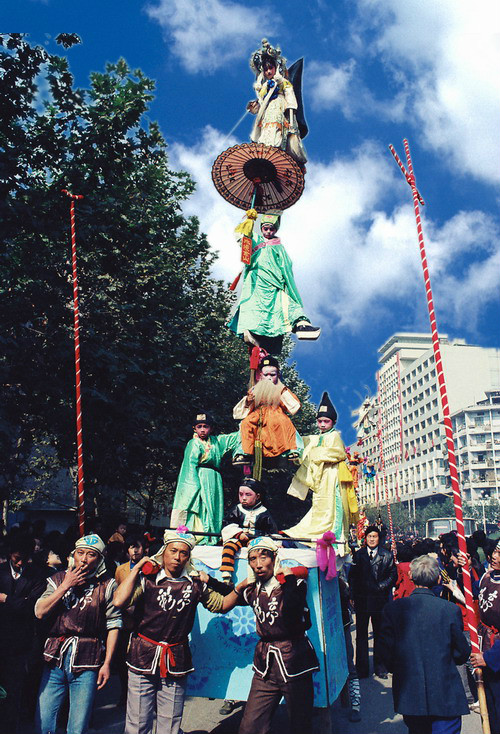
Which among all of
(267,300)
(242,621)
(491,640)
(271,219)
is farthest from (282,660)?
(271,219)

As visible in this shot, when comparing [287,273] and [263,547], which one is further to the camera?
[287,273]

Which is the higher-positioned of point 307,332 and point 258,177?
point 258,177

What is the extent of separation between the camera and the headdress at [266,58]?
30.0 ft

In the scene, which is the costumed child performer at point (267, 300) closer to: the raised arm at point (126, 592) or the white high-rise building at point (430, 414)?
the raised arm at point (126, 592)

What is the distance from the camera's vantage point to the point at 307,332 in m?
7.86

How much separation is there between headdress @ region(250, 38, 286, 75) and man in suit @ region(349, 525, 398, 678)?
7193mm

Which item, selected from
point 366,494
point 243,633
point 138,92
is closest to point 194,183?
point 138,92

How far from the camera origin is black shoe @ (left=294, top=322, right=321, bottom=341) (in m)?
7.82

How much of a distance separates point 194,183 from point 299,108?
28.6 ft

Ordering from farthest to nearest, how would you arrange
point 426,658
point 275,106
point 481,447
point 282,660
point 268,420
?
point 481,447 < point 275,106 < point 268,420 < point 282,660 < point 426,658

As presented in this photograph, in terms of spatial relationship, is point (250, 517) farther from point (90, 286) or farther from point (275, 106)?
point (90, 286)

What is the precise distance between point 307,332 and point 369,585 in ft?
11.5

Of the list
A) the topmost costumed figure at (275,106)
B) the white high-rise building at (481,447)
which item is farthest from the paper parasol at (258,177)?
the white high-rise building at (481,447)

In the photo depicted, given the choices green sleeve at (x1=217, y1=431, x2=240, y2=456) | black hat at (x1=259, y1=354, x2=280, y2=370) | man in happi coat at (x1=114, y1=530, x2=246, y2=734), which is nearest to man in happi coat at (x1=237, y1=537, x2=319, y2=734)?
man in happi coat at (x1=114, y1=530, x2=246, y2=734)
